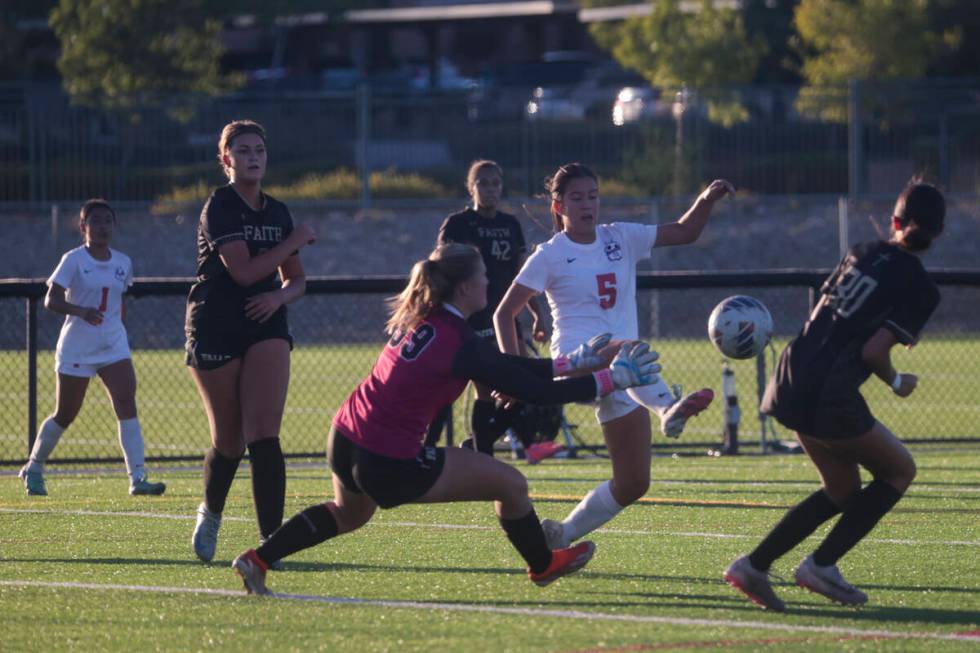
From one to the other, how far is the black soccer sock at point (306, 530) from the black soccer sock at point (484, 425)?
4038mm

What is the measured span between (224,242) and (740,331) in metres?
2.53

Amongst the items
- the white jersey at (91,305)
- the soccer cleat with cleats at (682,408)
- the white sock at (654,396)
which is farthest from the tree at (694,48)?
the soccer cleat with cleats at (682,408)

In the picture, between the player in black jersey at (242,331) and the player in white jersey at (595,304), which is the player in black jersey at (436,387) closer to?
the player in white jersey at (595,304)

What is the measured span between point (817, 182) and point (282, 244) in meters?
24.3

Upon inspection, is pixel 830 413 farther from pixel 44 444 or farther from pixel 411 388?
pixel 44 444

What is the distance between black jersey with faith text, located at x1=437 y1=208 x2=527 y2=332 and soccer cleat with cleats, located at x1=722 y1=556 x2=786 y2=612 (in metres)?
5.17

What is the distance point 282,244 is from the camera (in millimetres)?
8133

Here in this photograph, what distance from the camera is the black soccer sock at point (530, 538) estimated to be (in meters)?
7.05

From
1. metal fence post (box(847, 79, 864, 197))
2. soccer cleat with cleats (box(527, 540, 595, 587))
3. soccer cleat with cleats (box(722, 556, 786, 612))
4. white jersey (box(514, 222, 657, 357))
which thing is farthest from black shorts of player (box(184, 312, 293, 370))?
metal fence post (box(847, 79, 864, 197))

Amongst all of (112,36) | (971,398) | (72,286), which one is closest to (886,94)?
(971,398)

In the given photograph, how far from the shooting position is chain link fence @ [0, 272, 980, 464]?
1403 centimetres

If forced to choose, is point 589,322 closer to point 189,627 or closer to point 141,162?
point 189,627

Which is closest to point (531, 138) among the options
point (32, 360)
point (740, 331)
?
point (32, 360)

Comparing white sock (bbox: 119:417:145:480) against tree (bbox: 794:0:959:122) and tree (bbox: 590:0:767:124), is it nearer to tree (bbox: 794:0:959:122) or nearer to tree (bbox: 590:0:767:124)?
tree (bbox: 590:0:767:124)
